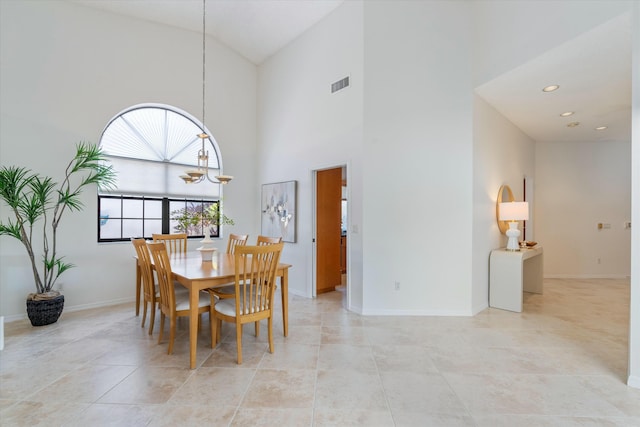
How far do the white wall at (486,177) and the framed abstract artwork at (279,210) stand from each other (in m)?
2.68

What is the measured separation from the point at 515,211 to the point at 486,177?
0.64 m

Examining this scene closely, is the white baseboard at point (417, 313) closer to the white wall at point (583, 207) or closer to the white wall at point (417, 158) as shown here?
the white wall at point (417, 158)

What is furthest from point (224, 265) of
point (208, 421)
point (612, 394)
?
point (612, 394)

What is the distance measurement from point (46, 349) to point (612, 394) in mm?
4784

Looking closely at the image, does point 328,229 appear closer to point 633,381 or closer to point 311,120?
point 311,120

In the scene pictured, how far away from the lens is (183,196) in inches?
198

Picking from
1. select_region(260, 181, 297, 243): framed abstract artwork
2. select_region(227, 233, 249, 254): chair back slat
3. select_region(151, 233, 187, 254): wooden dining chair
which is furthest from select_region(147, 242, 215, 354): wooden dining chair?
select_region(260, 181, 297, 243): framed abstract artwork

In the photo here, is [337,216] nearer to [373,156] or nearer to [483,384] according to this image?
[373,156]

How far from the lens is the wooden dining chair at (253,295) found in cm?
262

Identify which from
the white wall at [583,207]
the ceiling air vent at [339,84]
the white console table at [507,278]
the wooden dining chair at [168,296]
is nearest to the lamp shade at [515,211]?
the white console table at [507,278]

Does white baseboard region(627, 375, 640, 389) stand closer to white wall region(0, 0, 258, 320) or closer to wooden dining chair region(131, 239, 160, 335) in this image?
wooden dining chair region(131, 239, 160, 335)

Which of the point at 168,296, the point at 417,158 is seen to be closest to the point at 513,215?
the point at 417,158

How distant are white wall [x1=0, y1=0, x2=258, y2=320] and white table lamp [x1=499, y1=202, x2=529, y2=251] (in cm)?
488

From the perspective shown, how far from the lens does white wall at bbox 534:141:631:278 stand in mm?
6078
